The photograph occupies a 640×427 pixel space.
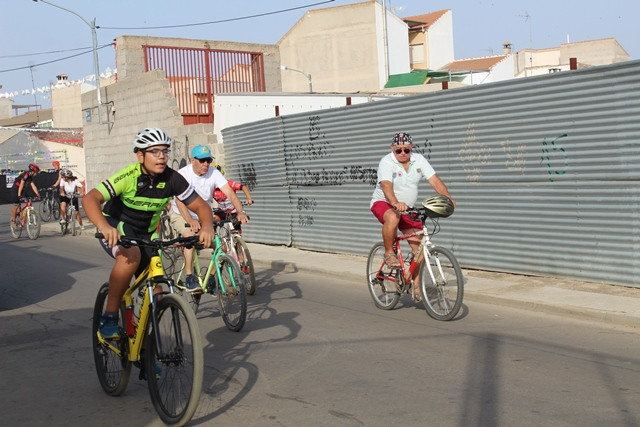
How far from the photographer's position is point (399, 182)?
9.05 meters

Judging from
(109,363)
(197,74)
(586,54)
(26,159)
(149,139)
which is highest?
(586,54)

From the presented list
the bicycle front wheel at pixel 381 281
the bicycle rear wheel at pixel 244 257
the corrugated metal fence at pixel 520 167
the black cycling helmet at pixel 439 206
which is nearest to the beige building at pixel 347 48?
the corrugated metal fence at pixel 520 167

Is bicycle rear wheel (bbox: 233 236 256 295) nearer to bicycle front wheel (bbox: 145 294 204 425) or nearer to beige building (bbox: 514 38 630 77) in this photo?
bicycle front wheel (bbox: 145 294 204 425)

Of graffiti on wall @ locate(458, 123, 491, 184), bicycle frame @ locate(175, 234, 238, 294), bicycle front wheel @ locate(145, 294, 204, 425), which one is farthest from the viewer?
graffiti on wall @ locate(458, 123, 491, 184)

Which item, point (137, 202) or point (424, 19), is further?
point (424, 19)

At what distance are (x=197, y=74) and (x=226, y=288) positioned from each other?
55.3ft

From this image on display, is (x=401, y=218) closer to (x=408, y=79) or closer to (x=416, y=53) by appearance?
(x=408, y=79)

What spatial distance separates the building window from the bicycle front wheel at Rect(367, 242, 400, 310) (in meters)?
56.8

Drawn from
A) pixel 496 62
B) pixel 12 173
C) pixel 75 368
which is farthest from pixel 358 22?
pixel 75 368

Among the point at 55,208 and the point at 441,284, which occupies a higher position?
the point at 55,208

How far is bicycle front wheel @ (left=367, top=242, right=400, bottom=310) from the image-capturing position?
926 centimetres

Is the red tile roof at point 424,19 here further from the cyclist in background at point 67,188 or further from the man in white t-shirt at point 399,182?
the man in white t-shirt at point 399,182

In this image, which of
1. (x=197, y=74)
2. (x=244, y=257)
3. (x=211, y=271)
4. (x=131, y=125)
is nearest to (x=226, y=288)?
(x=211, y=271)

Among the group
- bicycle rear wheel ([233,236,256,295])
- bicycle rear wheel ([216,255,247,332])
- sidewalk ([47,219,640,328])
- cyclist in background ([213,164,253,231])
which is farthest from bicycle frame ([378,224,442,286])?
cyclist in background ([213,164,253,231])
